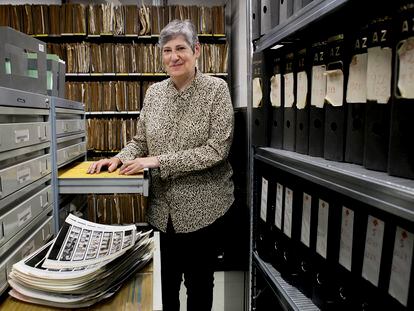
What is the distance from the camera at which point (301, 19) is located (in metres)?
0.99

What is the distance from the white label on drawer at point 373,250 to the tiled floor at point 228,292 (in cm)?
158

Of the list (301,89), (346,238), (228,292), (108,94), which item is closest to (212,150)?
(301,89)

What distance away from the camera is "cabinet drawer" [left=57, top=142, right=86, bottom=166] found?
4.40 feet

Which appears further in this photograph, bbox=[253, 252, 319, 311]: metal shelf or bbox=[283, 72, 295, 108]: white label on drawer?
bbox=[283, 72, 295, 108]: white label on drawer

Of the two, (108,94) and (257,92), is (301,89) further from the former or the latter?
(108,94)

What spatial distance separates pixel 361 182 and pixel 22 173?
0.74 m

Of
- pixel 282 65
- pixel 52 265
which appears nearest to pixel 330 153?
pixel 282 65

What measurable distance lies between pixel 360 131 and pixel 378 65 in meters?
0.15

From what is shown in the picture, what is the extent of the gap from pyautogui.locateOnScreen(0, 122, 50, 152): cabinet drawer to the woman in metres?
0.43

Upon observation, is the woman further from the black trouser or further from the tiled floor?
the tiled floor

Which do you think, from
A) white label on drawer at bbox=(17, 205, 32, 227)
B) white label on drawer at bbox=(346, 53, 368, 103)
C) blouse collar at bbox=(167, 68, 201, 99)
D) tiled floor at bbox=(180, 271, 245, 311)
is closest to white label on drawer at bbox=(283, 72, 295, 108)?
white label on drawer at bbox=(346, 53, 368, 103)

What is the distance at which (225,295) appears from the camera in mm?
2412

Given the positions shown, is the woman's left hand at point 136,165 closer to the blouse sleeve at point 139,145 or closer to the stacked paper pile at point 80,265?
the blouse sleeve at point 139,145

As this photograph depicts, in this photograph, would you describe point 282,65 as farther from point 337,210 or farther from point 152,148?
point 152,148
